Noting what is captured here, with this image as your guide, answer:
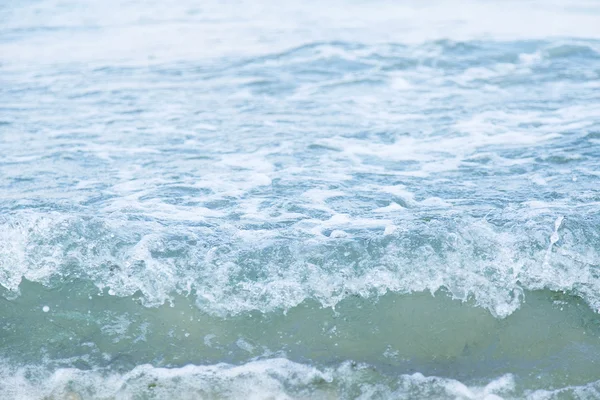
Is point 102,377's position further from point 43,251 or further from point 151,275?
point 43,251

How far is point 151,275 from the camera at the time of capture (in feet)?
15.4

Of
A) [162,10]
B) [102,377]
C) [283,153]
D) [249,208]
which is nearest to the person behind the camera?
[102,377]

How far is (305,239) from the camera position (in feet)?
16.6

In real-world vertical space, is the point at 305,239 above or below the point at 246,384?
above

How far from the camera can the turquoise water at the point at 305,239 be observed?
3.90 meters

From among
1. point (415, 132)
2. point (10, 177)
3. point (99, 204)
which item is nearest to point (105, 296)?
point (99, 204)

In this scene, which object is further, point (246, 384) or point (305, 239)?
point (305, 239)

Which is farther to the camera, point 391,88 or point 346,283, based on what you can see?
point 391,88

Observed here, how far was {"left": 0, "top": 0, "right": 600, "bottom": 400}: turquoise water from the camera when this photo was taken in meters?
3.90

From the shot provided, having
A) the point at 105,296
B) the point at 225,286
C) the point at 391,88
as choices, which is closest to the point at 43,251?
the point at 105,296

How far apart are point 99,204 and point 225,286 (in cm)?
179

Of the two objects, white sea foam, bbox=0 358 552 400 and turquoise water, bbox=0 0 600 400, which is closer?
white sea foam, bbox=0 358 552 400

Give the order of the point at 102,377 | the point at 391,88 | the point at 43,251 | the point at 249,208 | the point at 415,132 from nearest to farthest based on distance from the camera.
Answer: the point at 102,377, the point at 43,251, the point at 249,208, the point at 415,132, the point at 391,88

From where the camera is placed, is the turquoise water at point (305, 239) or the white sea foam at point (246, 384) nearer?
the white sea foam at point (246, 384)
